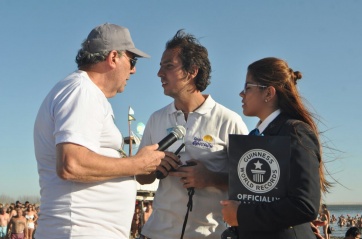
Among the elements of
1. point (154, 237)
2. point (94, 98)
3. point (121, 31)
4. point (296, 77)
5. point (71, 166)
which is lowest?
point (154, 237)

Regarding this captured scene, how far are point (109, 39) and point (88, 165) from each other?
100cm

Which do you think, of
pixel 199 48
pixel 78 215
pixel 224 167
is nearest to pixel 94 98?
pixel 78 215

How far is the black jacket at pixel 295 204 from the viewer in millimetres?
3205

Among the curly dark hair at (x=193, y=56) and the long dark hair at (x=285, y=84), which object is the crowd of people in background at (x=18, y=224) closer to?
the curly dark hair at (x=193, y=56)

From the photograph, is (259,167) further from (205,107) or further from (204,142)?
(205,107)

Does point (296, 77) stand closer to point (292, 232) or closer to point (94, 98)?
point (292, 232)

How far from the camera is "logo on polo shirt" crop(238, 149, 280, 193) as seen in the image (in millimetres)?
3305

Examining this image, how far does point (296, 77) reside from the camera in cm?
383

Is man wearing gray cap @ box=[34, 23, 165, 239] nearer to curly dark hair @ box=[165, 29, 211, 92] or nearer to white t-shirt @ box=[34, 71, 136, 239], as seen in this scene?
white t-shirt @ box=[34, 71, 136, 239]

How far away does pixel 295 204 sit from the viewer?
126 inches

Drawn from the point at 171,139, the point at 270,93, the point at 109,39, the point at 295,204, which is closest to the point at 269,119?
the point at 270,93

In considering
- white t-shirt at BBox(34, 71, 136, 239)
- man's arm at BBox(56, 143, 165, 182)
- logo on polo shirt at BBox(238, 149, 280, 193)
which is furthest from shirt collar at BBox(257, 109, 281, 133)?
white t-shirt at BBox(34, 71, 136, 239)

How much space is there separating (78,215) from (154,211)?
1.49m

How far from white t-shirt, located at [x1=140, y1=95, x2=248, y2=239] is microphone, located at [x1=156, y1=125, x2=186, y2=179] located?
158mm
